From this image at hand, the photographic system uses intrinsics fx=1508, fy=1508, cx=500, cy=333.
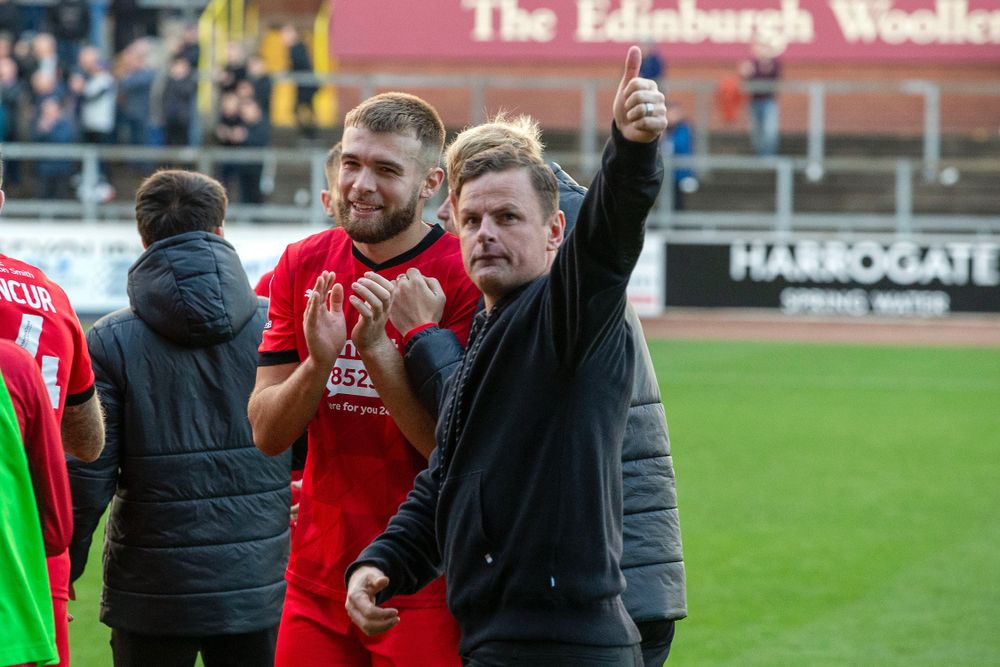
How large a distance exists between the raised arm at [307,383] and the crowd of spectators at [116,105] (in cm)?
1915

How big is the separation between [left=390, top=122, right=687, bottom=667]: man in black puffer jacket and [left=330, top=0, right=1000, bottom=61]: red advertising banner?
1035 inches

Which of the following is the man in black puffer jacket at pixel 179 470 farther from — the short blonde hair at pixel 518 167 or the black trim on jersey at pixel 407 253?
the short blonde hair at pixel 518 167

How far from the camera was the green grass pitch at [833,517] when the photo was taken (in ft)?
24.0

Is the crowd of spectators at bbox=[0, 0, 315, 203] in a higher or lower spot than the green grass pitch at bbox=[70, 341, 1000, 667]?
higher

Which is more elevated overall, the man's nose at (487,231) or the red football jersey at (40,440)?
the man's nose at (487,231)

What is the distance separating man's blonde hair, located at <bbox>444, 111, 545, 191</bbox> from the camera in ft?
11.1

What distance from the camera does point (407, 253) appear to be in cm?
411

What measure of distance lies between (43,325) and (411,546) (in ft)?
3.62

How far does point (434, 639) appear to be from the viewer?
3912 millimetres

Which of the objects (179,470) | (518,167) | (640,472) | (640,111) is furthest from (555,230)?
(179,470)

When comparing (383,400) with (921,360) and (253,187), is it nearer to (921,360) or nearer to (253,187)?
(921,360)

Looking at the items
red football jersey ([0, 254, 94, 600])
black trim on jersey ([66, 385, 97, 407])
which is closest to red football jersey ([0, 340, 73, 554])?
red football jersey ([0, 254, 94, 600])

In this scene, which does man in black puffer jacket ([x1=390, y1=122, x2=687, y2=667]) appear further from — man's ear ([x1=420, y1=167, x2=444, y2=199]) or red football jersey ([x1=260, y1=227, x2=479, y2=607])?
man's ear ([x1=420, y1=167, x2=444, y2=199])

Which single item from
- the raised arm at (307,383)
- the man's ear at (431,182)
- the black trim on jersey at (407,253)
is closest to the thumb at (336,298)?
the raised arm at (307,383)
